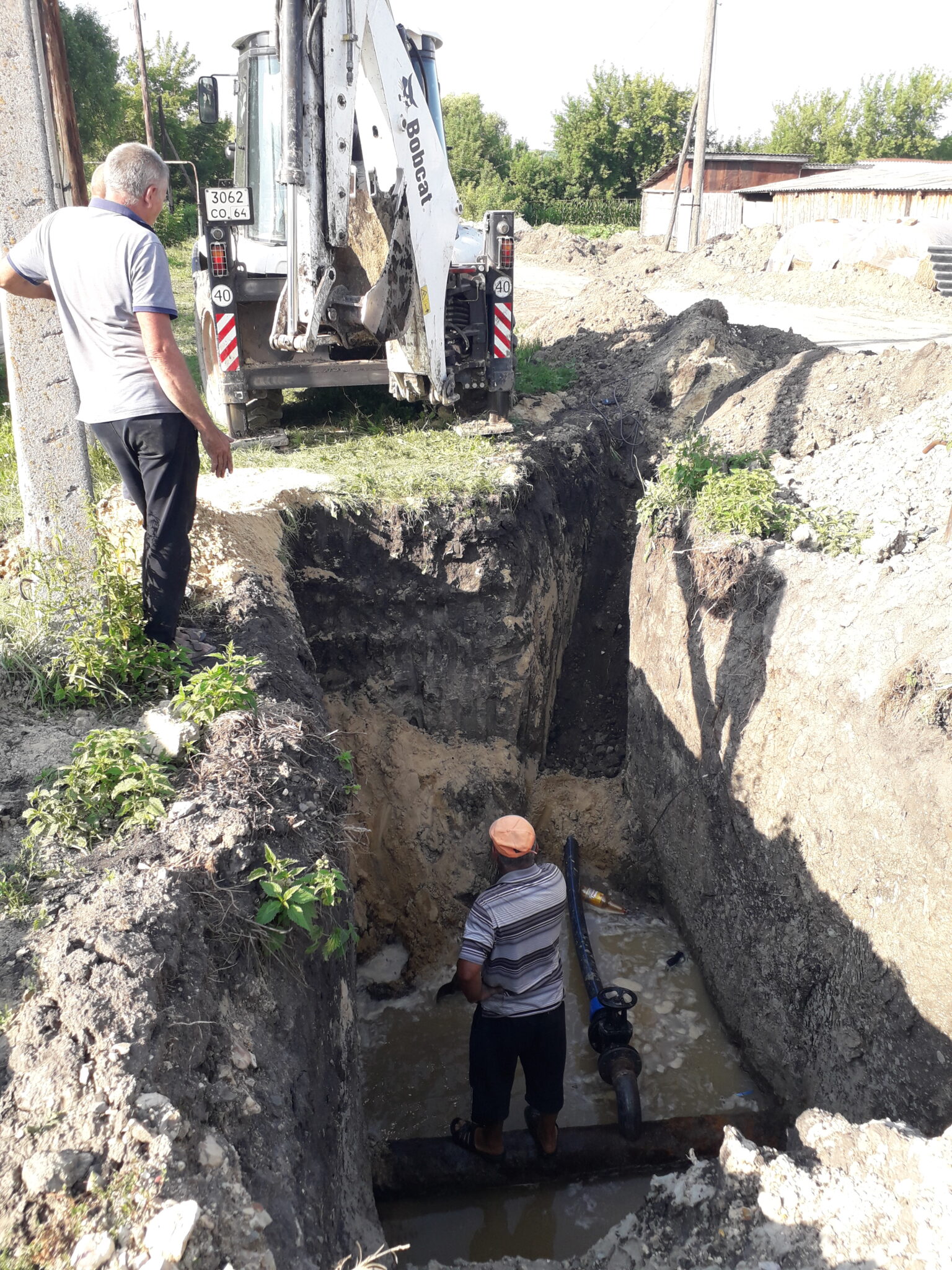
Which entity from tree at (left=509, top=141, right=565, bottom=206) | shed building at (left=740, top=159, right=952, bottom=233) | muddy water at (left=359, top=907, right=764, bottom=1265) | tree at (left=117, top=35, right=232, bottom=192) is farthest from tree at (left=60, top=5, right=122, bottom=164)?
tree at (left=509, top=141, right=565, bottom=206)

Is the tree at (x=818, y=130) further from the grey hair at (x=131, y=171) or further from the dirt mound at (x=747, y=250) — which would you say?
the grey hair at (x=131, y=171)

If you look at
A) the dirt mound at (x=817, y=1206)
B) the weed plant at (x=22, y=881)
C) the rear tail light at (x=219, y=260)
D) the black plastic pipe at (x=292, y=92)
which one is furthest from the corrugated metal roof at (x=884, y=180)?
the weed plant at (x=22, y=881)

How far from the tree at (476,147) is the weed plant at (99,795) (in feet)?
122

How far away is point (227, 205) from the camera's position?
6.57 m

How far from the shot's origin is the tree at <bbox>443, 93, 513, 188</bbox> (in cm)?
3684

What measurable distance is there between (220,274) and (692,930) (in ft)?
19.2

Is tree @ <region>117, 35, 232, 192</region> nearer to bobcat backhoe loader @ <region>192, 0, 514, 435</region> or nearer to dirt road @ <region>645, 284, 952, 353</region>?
dirt road @ <region>645, 284, 952, 353</region>

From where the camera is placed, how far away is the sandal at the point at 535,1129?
4.60 meters

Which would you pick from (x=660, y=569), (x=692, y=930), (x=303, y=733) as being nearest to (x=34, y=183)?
(x=303, y=733)

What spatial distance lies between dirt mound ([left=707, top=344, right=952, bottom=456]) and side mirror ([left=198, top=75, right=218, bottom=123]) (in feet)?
16.2

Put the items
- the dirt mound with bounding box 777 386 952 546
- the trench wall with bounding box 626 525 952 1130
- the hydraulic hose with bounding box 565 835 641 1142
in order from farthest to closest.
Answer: the dirt mound with bounding box 777 386 952 546, the hydraulic hose with bounding box 565 835 641 1142, the trench wall with bounding box 626 525 952 1130

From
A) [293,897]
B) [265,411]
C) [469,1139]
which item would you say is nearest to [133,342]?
[293,897]

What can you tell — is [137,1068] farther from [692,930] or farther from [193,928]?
[692,930]

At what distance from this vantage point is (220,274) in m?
6.55
